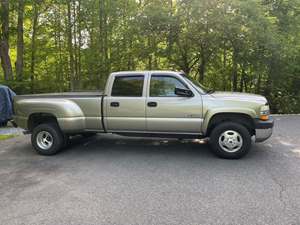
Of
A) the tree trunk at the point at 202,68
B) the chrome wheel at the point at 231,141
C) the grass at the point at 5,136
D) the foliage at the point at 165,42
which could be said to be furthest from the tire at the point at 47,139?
the tree trunk at the point at 202,68

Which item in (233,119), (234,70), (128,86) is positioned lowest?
(233,119)

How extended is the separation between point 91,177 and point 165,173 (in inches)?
49.5

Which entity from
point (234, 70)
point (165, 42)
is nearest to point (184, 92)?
point (165, 42)

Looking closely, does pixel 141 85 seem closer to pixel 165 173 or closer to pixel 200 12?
pixel 165 173

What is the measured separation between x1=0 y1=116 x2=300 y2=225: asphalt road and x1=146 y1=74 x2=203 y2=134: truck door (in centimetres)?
63

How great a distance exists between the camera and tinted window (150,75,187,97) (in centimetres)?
527

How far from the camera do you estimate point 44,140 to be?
5.72 metres

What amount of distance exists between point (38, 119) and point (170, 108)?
3136 millimetres

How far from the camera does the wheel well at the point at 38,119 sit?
575 cm

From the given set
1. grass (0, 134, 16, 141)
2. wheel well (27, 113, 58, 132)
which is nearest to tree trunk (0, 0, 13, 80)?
grass (0, 134, 16, 141)

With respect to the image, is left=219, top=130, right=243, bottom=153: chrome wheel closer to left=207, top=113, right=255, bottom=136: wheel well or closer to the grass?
left=207, top=113, right=255, bottom=136: wheel well

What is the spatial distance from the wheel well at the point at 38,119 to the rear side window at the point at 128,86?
1550mm

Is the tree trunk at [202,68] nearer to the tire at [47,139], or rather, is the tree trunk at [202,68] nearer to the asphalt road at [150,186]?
the asphalt road at [150,186]

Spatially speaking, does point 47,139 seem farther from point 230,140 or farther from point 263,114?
point 263,114
